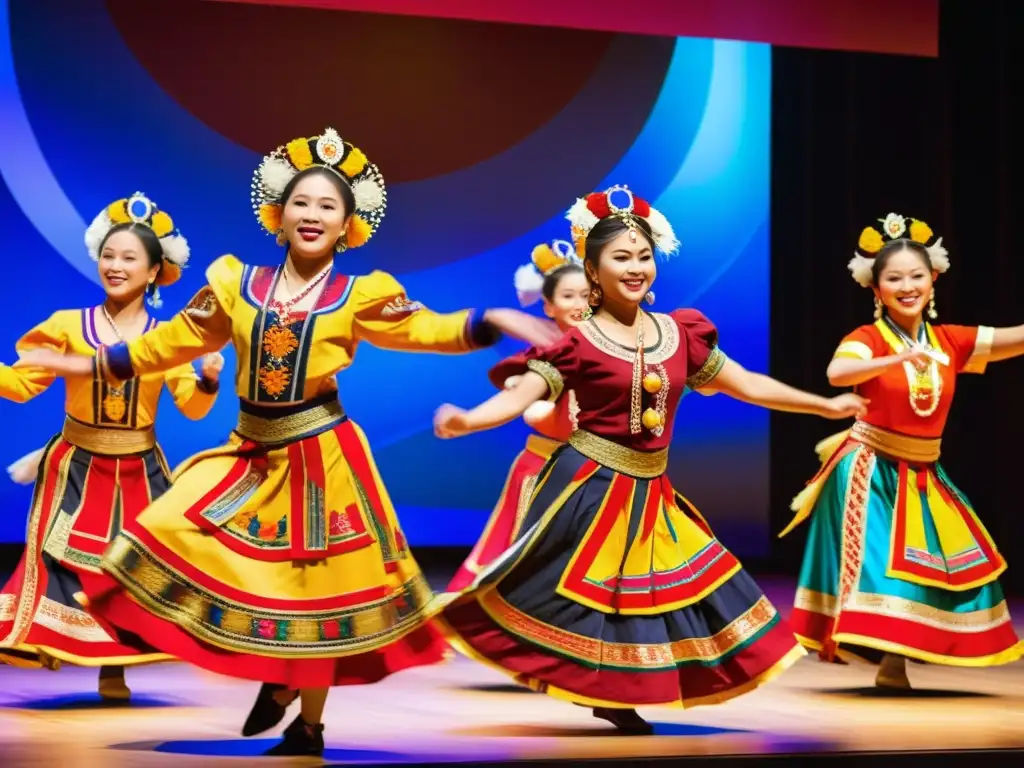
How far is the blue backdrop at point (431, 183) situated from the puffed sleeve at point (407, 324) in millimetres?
3397

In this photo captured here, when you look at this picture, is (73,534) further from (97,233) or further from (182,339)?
(182,339)

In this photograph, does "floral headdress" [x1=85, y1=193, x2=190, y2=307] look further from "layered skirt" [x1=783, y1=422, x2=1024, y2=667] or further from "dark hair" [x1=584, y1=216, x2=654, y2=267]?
"layered skirt" [x1=783, y1=422, x2=1024, y2=667]

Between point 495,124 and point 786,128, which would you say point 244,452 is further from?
point 786,128

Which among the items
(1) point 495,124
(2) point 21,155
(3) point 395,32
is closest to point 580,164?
(1) point 495,124

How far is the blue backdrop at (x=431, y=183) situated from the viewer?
6680 millimetres

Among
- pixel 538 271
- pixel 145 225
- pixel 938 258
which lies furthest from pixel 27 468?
pixel 938 258

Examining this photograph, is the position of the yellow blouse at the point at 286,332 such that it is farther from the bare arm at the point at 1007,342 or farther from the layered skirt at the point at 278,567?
the bare arm at the point at 1007,342

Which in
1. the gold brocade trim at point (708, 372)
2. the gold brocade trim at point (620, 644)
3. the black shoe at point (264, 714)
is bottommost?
the black shoe at point (264, 714)

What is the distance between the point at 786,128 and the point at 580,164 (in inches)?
43.1

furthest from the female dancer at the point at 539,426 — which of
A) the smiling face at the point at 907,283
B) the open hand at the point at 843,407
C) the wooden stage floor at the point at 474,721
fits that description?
the open hand at the point at 843,407

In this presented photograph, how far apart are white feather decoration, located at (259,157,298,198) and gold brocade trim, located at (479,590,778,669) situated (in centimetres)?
98

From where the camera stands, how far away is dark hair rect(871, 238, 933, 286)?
476 cm

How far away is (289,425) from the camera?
3479 millimetres

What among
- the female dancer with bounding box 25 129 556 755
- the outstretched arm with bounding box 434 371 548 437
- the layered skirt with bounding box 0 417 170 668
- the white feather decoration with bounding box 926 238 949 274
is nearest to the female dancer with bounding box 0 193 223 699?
the layered skirt with bounding box 0 417 170 668
